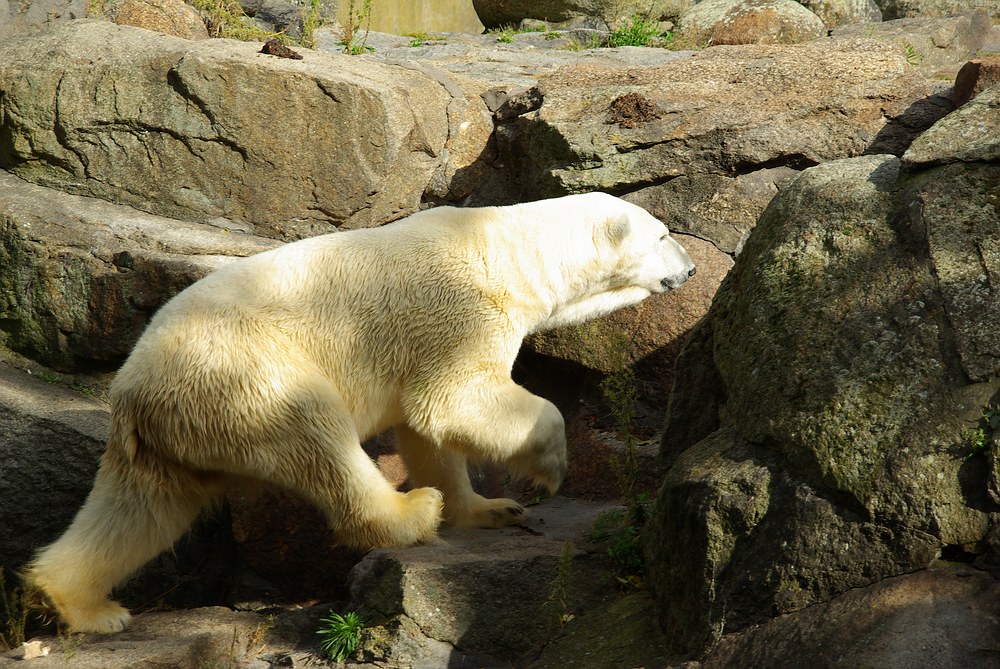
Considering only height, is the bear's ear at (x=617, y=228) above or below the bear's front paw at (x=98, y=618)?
above

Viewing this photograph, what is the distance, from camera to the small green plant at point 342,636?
3807mm

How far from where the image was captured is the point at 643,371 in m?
5.44

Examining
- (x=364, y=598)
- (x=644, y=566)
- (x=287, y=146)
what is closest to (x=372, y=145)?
(x=287, y=146)

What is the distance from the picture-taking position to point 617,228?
4.66 m

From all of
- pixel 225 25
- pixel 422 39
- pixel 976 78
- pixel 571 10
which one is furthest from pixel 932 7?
pixel 225 25

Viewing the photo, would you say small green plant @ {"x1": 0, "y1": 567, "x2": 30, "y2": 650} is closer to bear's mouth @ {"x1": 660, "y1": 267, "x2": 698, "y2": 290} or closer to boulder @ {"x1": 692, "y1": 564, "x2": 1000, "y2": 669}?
boulder @ {"x1": 692, "y1": 564, "x2": 1000, "y2": 669}

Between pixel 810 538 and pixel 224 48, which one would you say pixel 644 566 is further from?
pixel 224 48

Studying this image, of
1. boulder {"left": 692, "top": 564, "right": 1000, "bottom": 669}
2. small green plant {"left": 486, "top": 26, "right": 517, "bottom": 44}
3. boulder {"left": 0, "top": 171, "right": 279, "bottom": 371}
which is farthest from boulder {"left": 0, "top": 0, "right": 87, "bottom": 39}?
boulder {"left": 692, "top": 564, "right": 1000, "bottom": 669}

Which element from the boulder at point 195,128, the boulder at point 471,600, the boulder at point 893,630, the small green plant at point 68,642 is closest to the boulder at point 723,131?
the boulder at point 195,128

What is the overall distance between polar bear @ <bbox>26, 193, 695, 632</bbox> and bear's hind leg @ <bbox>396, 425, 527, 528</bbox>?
0.9 inches

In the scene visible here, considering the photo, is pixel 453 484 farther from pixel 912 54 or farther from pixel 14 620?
pixel 912 54

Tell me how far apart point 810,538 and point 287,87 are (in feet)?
15.2

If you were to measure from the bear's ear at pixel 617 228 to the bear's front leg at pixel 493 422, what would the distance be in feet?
3.15

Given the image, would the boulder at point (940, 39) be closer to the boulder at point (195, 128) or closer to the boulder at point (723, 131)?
the boulder at point (723, 131)
